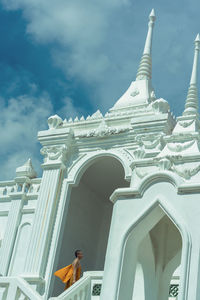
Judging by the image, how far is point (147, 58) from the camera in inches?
846

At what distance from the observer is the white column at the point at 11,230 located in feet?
62.3

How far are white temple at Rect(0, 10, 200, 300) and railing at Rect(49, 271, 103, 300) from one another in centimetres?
2

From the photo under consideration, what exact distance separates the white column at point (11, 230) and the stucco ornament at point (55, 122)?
2.52 metres

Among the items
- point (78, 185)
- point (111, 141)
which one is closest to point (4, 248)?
point (78, 185)

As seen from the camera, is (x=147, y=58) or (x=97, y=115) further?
(x=147, y=58)

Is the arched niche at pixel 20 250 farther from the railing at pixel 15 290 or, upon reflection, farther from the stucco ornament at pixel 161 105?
the stucco ornament at pixel 161 105

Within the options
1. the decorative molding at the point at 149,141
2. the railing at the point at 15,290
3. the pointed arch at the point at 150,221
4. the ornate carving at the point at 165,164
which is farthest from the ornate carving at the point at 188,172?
the decorative molding at the point at 149,141

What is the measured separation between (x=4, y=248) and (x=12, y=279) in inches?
243

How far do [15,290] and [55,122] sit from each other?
7.69 meters

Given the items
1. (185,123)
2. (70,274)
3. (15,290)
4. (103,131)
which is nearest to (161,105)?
(103,131)

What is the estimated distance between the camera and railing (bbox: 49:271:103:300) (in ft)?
44.5

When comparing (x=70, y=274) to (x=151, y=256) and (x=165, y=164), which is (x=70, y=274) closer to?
(x=151, y=256)

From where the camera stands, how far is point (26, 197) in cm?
2031

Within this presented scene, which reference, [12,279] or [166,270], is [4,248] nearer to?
[12,279]
